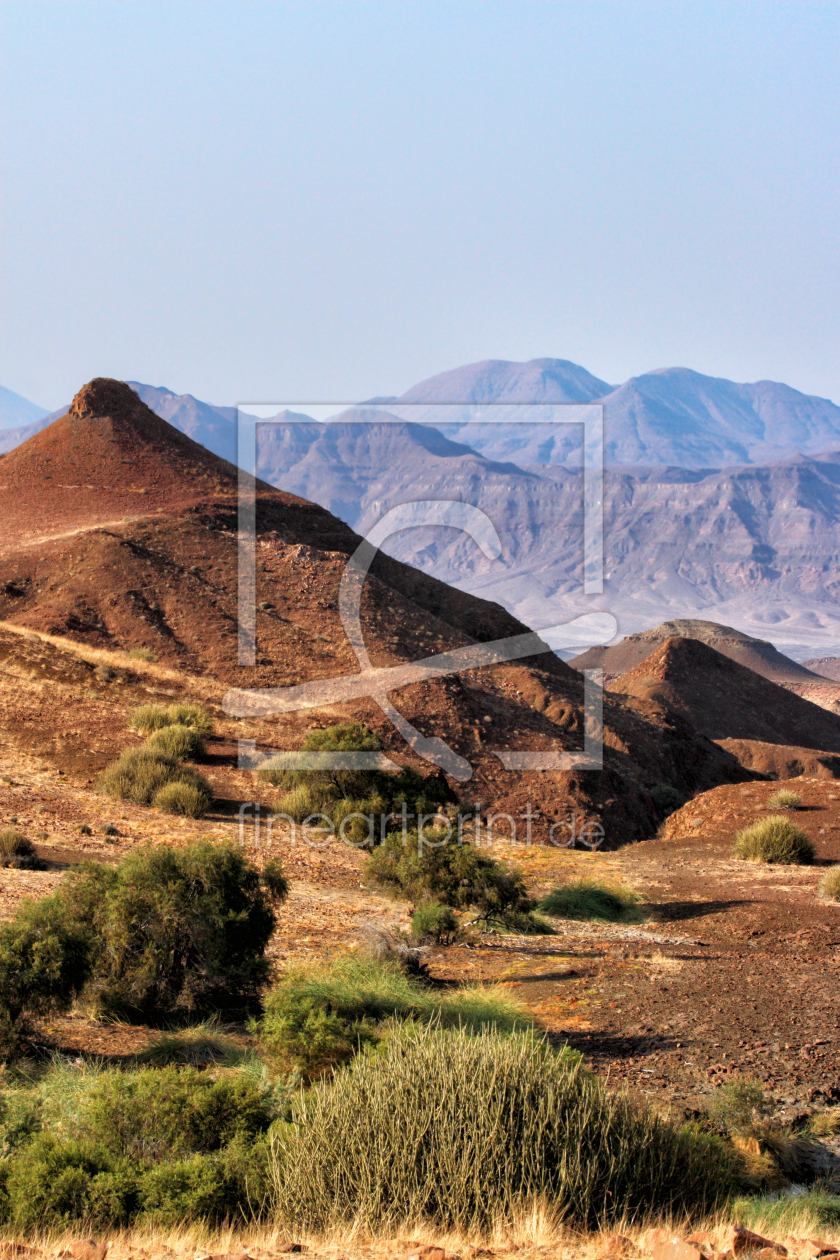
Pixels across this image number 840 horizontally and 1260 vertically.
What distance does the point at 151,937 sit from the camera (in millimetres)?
9289

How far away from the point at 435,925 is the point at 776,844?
8592 mm

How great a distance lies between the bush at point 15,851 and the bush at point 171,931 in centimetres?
365

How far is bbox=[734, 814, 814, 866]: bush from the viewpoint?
1814 centimetres

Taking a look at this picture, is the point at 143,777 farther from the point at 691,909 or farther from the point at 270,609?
the point at 270,609

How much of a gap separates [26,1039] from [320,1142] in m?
3.40

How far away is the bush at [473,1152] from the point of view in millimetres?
5371

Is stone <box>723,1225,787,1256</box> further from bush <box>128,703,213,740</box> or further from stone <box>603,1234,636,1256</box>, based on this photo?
bush <box>128,703,213,740</box>

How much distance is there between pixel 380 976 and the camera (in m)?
9.51

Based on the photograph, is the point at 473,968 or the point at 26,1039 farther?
the point at 473,968

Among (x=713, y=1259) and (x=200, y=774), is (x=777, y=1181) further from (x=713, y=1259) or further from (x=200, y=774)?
(x=200, y=774)

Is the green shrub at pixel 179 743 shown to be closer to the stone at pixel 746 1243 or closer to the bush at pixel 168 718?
the bush at pixel 168 718

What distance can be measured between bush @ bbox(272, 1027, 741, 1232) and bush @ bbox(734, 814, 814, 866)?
13.0m

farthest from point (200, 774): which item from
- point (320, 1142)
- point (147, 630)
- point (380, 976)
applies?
point (320, 1142)

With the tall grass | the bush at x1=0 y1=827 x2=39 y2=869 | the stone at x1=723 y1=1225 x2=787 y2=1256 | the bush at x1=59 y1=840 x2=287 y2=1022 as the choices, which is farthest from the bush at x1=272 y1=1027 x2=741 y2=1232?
the tall grass
